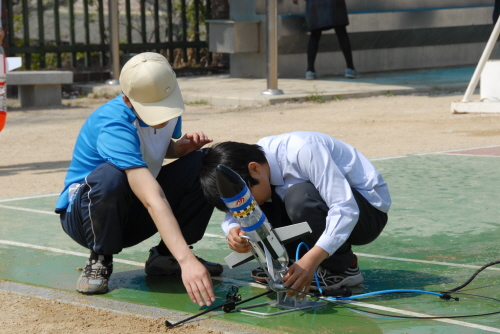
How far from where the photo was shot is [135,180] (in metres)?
3.67

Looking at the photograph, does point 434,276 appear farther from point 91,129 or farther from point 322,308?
point 91,129

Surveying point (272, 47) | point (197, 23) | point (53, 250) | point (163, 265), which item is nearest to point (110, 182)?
point (163, 265)

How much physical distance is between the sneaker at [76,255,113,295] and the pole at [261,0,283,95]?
28.6ft

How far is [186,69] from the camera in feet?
55.5

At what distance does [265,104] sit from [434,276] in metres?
8.41

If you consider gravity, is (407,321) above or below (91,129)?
below

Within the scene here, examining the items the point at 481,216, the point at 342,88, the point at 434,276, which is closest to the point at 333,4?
the point at 342,88

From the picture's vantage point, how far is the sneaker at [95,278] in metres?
3.95

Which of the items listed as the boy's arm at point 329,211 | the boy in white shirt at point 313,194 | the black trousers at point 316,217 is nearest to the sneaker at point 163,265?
the boy in white shirt at point 313,194

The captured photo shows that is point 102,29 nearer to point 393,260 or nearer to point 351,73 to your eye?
point 351,73

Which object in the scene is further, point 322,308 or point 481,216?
point 481,216

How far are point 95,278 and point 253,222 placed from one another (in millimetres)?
985

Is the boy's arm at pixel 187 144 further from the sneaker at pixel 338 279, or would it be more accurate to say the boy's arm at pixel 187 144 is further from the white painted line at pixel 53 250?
the sneaker at pixel 338 279

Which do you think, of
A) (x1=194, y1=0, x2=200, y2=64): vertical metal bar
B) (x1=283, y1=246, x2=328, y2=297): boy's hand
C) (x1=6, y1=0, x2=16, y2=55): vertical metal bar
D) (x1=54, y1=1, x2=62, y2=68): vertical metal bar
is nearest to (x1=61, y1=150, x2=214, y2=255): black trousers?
(x1=283, y1=246, x2=328, y2=297): boy's hand
